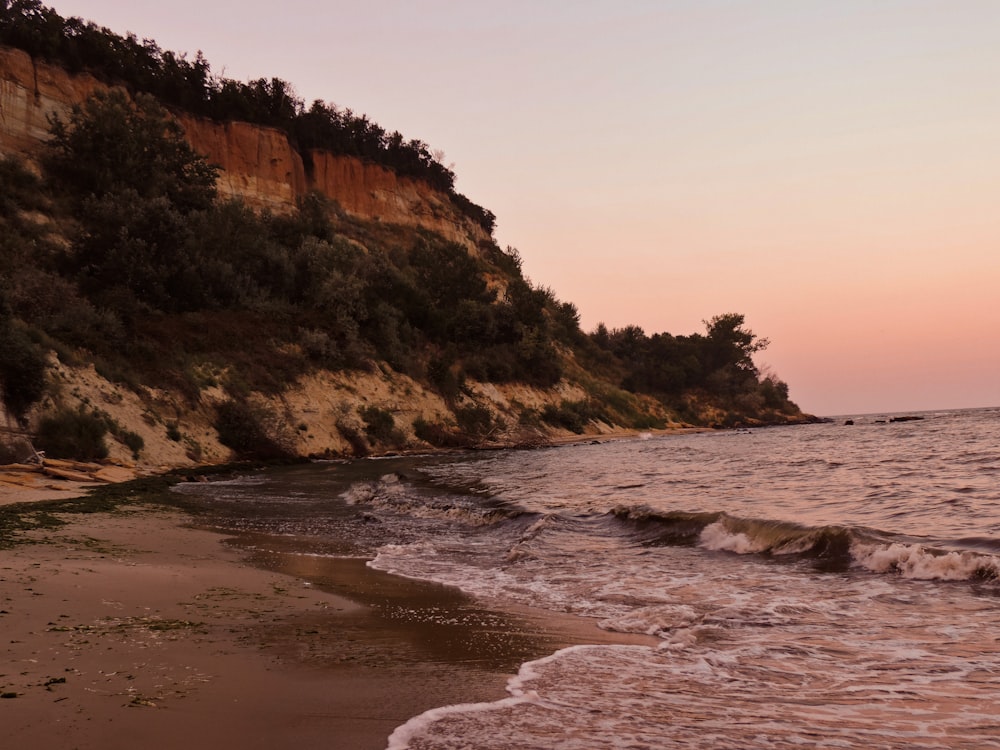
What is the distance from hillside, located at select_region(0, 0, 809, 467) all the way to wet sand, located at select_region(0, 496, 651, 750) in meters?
Result: 13.4

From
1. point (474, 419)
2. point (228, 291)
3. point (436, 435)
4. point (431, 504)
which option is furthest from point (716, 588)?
point (474, 419)

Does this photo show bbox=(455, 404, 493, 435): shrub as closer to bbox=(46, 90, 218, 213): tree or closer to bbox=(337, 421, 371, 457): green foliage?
bbox=(337, 421, 371, 457): green foliage

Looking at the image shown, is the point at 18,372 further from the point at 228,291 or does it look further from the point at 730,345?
the point at 730,345

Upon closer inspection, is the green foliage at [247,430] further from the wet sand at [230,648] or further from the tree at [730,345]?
the tree at [730,345]

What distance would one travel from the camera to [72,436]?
69.4ft

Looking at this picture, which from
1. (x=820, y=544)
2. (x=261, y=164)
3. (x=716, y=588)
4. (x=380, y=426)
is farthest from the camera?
(x=261, y=164)

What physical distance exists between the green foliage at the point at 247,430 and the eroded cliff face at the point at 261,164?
79.5ft

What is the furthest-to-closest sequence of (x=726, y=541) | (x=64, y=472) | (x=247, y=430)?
(x=247, y=430), (x=64, y=472), (x=726, y=541)

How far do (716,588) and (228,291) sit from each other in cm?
3831

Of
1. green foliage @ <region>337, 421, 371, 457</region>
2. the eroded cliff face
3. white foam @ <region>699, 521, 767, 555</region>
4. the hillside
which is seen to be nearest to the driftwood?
the hillside

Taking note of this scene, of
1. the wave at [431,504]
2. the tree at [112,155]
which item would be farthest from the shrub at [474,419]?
the wave at [431,504]

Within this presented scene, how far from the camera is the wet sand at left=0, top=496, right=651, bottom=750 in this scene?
3.48 meters

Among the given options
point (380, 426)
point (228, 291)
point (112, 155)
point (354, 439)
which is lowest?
point (354, 439)

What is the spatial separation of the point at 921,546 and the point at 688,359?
85.0m
